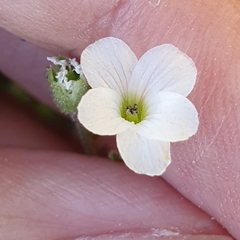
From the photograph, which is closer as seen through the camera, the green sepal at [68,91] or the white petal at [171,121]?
the white petal at [171,121]

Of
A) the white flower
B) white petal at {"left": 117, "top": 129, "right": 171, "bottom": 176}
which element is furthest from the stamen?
white petal at {"left": 117, "top": 129, "right": 171, "bottom": 176}

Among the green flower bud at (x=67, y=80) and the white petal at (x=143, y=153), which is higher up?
the green flower bud at (x=67, y=80)

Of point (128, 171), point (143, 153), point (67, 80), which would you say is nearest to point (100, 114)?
point (143, 153)

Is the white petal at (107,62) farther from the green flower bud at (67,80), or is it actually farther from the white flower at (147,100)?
the green flower bud at (67,80)

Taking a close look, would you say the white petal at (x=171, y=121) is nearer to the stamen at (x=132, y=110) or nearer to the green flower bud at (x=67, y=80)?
the stamen at (x=132, y=110)

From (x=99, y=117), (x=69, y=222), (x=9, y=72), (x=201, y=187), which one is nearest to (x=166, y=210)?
(x=201, y=187)

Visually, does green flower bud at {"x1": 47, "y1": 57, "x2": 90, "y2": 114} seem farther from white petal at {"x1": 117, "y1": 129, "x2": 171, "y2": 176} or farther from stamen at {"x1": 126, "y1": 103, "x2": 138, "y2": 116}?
white petal at {"x1": 117, "y1": 129, "x2": 171, "y2": 176}

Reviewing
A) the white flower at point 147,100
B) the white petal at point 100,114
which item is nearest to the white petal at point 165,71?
the white flower at point 147,100
